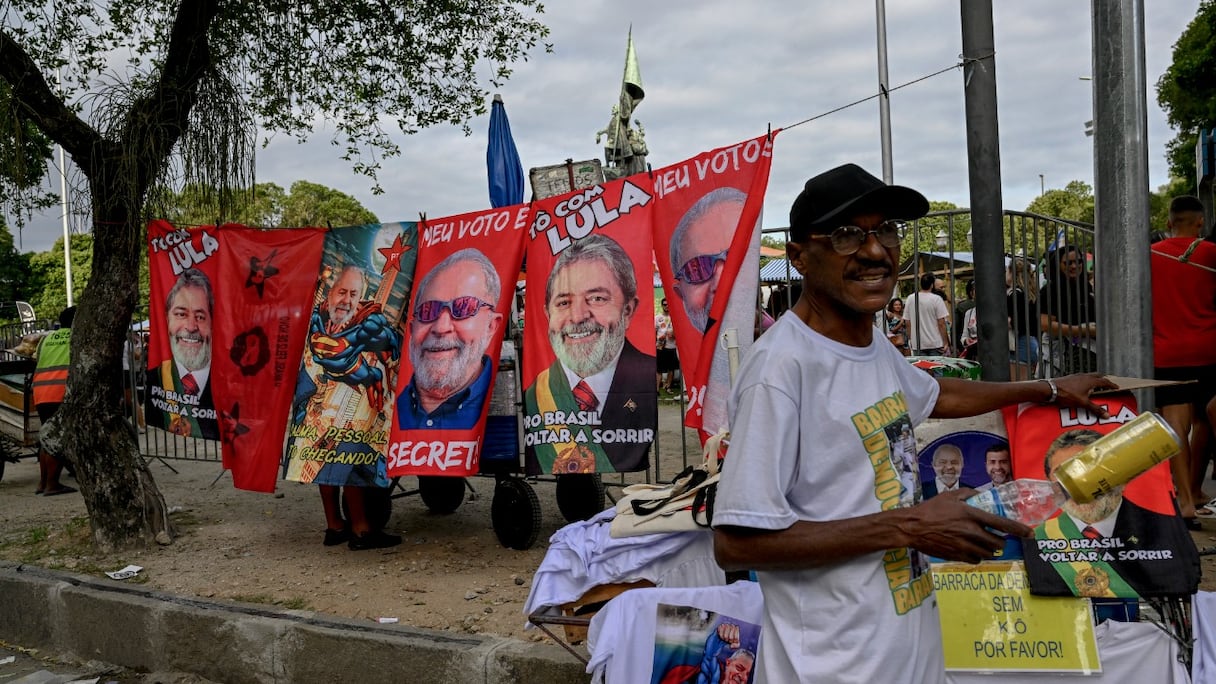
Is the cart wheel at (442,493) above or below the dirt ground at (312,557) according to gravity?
above

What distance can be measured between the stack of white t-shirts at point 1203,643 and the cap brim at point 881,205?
1.86 m

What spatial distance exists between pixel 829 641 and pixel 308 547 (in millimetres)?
5414

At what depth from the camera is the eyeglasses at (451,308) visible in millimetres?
5957

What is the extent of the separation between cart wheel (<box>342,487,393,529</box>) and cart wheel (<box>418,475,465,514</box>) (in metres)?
0.57

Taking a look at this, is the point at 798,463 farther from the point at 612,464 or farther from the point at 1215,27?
the point at 1215,27

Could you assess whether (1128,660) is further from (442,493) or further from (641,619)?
(442,493)

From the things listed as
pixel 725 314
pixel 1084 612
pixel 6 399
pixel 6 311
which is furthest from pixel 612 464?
pixel 6 311

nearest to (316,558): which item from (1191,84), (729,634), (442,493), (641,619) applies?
(442,493)

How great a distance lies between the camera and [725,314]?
16.6 feet

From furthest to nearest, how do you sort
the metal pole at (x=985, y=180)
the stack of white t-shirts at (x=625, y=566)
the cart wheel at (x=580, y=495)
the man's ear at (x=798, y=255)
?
the cart wheel at (x=580, y=495), the metal pole at (x=985, y=180), the stack of white t-shirts at (x=625, y=566), the man's ear at (x=798, y=255)

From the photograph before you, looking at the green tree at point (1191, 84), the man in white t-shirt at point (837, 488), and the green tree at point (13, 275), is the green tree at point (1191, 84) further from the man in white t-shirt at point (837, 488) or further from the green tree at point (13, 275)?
the green tree at point (13, 275)

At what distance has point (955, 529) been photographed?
174cm

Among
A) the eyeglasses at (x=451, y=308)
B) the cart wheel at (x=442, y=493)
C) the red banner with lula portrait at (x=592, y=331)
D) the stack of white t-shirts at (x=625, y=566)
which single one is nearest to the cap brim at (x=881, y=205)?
the stack of white t-shirts at (x=625, y=566)

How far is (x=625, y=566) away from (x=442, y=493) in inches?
156
